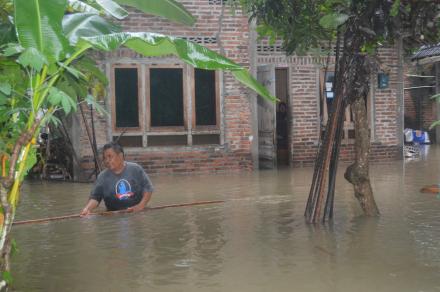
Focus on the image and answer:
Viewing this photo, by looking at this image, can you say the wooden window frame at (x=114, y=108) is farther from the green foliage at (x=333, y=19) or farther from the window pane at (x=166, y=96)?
the green foliage at (x=333, y=19)

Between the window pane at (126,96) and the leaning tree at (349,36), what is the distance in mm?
6662

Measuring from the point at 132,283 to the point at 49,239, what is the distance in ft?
8.10

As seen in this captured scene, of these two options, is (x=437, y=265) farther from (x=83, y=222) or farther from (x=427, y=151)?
(x=427, y=151)

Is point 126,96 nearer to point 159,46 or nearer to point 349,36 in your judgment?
point 349,36

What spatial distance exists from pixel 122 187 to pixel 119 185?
0.23 feet

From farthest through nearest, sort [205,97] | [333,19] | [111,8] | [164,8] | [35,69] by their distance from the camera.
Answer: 1. [205,97]
2. [333,19]
3. [164,8]
4. [111,8]
5. [35,69]

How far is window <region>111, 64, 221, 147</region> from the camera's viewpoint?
15.7m

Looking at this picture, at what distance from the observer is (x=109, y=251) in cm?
749

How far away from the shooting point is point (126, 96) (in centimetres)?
1574

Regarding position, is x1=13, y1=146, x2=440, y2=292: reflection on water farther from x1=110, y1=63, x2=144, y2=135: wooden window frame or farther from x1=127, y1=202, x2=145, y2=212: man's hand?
x1=110, y1=63, x2=144, y2=135: wooden window frame

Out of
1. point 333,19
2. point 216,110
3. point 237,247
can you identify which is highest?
point 333,19

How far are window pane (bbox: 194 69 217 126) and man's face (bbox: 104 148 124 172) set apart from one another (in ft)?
23.0

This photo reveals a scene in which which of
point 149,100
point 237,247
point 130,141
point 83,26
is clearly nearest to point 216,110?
point 149,100

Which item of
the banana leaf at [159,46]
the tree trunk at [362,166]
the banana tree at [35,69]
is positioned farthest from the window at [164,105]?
the banana leaf at [159,46]
